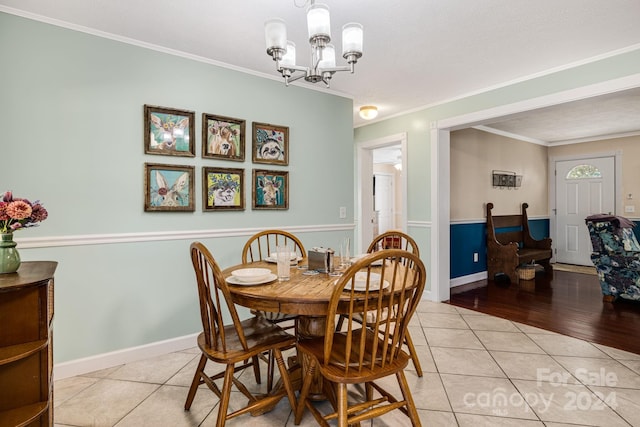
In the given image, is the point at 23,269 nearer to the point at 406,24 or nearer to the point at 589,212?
the point at 406,24

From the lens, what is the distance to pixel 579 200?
6.16 meters

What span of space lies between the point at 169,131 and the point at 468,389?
2730 mm

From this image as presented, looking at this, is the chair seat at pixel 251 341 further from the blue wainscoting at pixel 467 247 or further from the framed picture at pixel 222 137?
the blue wainscoting at pixel 467 247

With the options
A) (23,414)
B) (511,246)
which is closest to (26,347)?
(23,414)

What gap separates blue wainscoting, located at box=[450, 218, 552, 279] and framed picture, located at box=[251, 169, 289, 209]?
261 centimetres

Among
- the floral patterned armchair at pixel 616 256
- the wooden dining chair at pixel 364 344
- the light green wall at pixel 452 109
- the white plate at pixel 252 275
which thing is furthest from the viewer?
the floral patterned armchair at pixel 616 256

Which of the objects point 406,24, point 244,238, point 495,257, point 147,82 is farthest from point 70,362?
point 495,257

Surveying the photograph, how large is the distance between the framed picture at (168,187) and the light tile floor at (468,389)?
3.77 ft

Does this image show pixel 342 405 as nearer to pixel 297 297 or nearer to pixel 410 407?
pixel 410 407

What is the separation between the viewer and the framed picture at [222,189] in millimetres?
2756

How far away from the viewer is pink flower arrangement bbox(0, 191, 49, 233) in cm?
143

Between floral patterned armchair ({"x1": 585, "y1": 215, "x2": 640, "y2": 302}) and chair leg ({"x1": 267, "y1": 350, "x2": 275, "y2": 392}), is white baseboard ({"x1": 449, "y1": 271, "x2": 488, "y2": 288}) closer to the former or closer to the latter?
floral patterned armchair ({"x1": 585, "y1": 215, "x2": 640, "y2": 302})

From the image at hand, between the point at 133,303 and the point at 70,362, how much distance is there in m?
0.50

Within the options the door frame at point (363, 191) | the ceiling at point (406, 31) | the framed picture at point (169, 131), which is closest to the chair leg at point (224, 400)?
the framed picture at point (169, 131)
